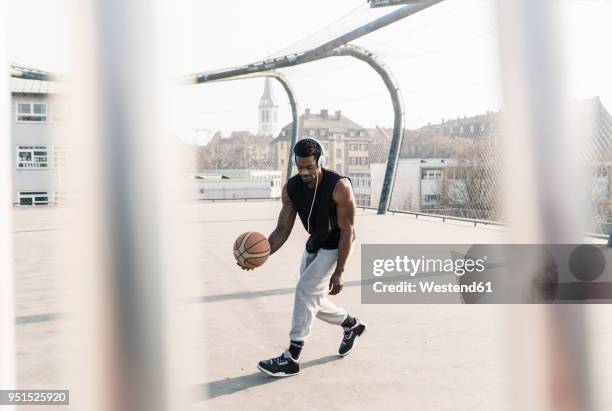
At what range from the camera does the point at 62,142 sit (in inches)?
32.3

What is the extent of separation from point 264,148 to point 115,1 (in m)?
102

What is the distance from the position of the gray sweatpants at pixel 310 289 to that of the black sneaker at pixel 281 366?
0.15 metres

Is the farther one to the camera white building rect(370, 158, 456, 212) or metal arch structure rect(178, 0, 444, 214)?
white building rect(370, 158, 456, 212)

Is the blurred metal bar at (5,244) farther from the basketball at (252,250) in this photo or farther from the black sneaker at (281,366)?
the basketball at (252,250)

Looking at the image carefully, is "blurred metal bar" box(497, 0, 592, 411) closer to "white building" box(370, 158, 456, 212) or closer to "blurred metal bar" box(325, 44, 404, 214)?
"blurred metal bar" box(325, 44, 404, 214)

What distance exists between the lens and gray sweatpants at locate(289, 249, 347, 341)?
4070mm

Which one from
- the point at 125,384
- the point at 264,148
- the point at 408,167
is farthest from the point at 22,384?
the point at 264,148

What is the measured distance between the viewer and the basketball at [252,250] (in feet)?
13.7

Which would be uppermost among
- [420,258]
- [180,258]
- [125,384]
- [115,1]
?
[115,1]

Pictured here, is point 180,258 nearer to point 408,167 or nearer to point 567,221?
point 567,221

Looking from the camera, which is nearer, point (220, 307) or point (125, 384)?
point (125, 384)

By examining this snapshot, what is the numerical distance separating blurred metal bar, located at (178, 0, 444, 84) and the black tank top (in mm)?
3821

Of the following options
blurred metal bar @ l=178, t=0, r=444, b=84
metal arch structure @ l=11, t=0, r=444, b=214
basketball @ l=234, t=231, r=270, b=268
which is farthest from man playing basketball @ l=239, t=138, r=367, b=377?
metal arch structure @ l=11, t=0, r=444, b=214

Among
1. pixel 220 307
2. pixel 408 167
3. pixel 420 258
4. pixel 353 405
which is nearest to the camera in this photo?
pixel 353 405
